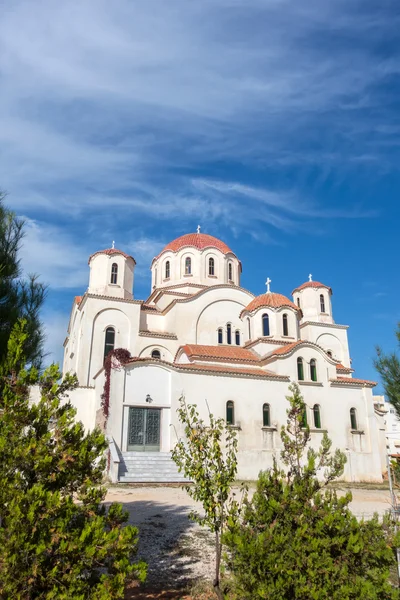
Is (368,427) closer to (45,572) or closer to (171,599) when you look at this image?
(171,599)

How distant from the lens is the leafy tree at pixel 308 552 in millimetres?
4289

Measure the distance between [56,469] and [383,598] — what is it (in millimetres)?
3567

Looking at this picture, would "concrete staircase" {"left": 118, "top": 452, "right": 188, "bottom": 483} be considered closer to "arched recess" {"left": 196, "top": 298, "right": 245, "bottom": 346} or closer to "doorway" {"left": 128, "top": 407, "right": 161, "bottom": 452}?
"doorway" {"left": 128, "top": 407, "right": 161, "bottom": 452}

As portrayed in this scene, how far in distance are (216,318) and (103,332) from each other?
7.29 metres

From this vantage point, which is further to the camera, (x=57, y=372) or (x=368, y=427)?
(x=368, y=427)

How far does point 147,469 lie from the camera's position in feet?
60.8

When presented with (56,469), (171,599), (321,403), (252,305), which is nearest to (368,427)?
(321,403)

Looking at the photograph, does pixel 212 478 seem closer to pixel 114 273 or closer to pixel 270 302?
pixel 270 302

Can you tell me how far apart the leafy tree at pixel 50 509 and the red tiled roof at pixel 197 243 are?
90.9 ft

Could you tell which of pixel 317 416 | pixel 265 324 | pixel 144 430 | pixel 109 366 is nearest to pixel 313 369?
pixel 317 416

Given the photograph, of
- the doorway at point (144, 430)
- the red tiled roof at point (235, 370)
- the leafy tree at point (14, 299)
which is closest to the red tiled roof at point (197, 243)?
the red tiled roof at point (235, 370)

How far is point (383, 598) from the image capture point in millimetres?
4426

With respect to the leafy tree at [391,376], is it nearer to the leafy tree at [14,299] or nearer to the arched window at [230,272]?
the leafy tree at [14,299]

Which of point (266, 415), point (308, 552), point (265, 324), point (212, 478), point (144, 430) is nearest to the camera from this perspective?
point (308, 552)
